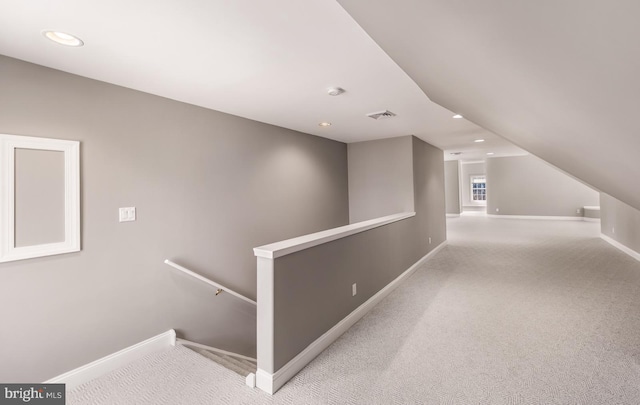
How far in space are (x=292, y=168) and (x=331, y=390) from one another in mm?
2996

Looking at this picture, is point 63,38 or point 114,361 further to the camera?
point 114,361

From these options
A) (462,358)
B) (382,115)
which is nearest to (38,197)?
(382,115)

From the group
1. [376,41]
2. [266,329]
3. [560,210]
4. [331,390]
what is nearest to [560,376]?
[331,390]

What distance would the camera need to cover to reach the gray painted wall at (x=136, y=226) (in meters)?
2.01

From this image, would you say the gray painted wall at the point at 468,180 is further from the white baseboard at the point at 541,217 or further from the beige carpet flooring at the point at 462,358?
the beige carpet flooring at the point at 462,358

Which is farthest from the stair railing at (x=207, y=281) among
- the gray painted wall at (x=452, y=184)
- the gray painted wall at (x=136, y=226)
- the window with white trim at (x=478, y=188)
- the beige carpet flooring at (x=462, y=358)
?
the window with white trim at (x=478, y=188)

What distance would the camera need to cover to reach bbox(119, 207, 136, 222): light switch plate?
2463 mm

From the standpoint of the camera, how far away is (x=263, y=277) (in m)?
1.95

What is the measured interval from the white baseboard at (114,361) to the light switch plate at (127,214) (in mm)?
1125

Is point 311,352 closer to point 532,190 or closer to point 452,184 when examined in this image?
point 532,190

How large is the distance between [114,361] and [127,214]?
4.06 feet

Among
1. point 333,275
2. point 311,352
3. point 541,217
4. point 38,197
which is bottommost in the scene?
point 311,352

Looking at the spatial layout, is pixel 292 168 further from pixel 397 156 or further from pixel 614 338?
pixel 614 338

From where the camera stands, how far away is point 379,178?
5.04m
